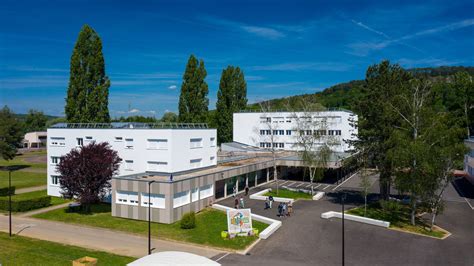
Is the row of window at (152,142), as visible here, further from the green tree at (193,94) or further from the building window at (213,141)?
the green tree at (193,94)

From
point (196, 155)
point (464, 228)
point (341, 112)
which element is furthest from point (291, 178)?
point (464, 228)

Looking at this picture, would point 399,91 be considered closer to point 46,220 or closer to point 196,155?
point 196,155

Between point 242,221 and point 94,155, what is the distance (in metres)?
15.0

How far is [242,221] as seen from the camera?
27688 mm

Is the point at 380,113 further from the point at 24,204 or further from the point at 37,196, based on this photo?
the point at 37,196

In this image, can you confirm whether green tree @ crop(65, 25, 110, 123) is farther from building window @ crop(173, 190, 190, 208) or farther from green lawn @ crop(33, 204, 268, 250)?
building window @ crop(173, 190, 190, 208)

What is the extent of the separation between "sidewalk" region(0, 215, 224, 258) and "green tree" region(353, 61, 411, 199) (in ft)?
60.1

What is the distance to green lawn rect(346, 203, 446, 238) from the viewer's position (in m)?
28.9

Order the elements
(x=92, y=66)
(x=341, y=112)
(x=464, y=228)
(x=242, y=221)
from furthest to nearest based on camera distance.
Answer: (x=341, y=112), (x=92, y=66), (x=464, y=228), (x=242, y=221)

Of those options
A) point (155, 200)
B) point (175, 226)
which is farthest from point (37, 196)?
point (175, 226)

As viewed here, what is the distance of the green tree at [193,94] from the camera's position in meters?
62.0

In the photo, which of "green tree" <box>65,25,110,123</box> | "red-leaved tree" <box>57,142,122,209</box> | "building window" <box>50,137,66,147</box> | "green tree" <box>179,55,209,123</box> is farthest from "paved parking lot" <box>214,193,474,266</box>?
"green tree" <box>179,55,209,123</box>

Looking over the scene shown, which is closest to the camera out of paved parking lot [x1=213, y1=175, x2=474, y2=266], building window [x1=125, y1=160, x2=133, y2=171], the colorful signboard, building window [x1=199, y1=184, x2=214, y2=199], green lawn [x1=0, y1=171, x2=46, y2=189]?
paved parking lot [x1=213, y1=175, x2=474, y2=266]

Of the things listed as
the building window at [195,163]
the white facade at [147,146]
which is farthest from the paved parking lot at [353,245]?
the white facade at [147,146]
